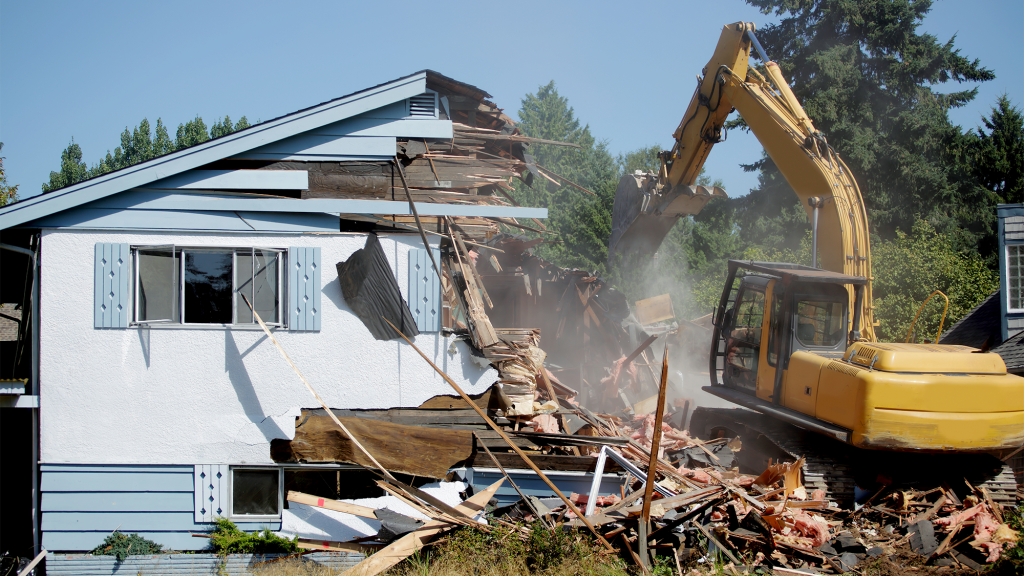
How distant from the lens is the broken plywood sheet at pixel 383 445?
7219mm

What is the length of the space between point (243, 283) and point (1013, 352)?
1217 cm

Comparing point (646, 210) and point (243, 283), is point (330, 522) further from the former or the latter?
point (646, 210)

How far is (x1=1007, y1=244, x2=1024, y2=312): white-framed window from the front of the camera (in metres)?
11.9

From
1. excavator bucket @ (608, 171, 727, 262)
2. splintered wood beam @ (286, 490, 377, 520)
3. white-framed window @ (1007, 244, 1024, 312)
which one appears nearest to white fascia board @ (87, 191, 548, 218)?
splintered wood beam @ (286, 490, 377, 520)

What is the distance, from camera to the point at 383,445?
7.22 m

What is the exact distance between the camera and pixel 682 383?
16.7 metres

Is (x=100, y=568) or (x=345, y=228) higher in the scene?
(x=345, y=228)

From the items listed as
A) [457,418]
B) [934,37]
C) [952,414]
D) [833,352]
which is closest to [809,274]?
[833,352]

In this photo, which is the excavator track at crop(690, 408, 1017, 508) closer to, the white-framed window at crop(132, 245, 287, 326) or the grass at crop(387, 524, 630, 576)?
the grass at crop(387, 524, 630, 576)

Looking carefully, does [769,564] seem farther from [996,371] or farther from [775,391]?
[996,371]

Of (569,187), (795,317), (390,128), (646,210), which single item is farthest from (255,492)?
(569,187)

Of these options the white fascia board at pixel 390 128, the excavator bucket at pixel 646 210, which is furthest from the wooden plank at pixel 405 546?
the excavator bucket at pixel 646 210

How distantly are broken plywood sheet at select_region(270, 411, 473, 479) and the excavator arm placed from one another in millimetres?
5387

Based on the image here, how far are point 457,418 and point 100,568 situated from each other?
4.18 metres
